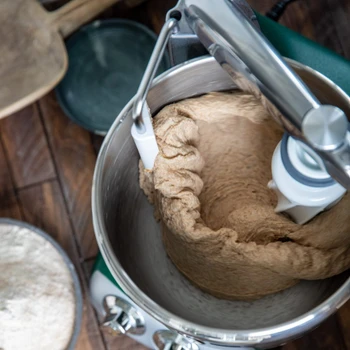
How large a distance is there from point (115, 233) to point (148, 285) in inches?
2.2

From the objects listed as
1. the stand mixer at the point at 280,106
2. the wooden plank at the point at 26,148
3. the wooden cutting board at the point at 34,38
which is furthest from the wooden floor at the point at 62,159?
the stand mixer at the point at 280,106

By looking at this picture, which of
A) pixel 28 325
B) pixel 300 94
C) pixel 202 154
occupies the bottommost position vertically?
pixel 28 325

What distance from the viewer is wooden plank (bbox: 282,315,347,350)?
2.74ft

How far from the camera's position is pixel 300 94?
0.37 metres

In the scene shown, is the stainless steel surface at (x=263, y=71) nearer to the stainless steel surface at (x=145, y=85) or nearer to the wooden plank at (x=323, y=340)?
the stainless steel surface at (x=145, y=85)

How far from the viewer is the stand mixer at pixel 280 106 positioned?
345mm

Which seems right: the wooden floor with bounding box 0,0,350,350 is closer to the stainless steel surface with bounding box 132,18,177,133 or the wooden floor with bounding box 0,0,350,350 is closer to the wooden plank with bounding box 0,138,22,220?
the wooden plank with bounding box 0,138,22,220

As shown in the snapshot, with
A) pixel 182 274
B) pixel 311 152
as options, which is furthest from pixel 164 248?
pixel 311 152

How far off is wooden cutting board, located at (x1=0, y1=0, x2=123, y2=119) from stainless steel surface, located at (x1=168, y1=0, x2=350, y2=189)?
0.42m

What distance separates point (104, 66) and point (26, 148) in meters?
0.18

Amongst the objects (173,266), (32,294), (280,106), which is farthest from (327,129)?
(32,294)

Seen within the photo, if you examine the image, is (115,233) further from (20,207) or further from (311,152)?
(20,207)

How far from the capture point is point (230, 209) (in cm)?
54

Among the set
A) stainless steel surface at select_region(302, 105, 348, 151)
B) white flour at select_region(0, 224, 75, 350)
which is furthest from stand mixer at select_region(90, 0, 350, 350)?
white flour at select_region(0, 224, 75, 350)
